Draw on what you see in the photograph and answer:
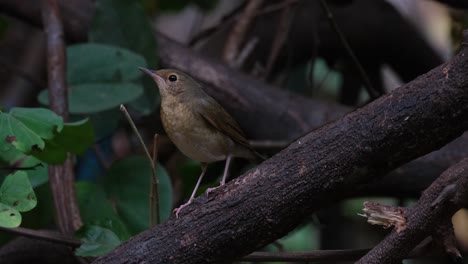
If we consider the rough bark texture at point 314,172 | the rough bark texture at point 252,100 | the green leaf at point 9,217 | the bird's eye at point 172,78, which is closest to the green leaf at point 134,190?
the bird's eye at point 172,78

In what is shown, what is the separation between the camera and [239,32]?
463 cm

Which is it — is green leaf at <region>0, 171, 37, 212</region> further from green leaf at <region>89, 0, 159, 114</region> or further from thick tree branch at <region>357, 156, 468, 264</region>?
green leaf at <region>89, 0, 159, 114</region>

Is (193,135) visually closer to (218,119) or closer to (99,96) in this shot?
(218,119)

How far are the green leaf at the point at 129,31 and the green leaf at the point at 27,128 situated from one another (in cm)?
131

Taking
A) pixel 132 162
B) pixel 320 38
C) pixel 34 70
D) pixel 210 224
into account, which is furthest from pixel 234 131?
pixel 34 70

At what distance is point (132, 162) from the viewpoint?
11.1ft

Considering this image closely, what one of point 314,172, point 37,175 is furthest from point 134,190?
point 314,172

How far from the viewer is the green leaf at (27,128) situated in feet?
7.68

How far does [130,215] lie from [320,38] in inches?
83.3

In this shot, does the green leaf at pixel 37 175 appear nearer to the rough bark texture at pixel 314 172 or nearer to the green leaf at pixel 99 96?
the green leaf at pixel 99 96

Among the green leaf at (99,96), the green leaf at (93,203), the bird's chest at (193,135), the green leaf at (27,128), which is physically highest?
the green leaf at (27,128)

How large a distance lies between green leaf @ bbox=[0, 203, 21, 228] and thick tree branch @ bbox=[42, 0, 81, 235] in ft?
2.35

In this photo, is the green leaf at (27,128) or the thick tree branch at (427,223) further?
the green leaf at (27,128)

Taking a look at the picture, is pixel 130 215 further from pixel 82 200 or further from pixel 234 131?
pixel 234 131
